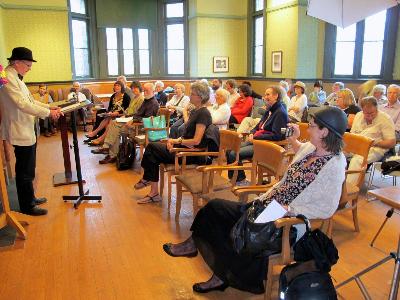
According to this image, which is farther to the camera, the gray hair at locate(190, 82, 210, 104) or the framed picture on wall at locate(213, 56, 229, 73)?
the framed picture on wall at locate(213, 56, 229, 73)

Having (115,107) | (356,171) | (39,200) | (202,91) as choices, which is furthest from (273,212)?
(115,107)

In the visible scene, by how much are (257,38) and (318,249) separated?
8.68m

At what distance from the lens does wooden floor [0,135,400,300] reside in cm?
238

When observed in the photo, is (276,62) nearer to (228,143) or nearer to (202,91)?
(202,91)

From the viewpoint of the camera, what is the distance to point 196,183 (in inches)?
119

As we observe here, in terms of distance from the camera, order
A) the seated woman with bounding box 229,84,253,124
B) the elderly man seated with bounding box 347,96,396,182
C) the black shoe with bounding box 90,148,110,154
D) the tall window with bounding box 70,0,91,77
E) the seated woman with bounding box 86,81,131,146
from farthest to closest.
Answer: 1. the tall window with bounding box 70,0,91,77
2. the seated woman with bounding box 86,81,131,146
3. the black shoe with bounding box 90,148,110,154
4. the seated woman with bounding box 229,84,253,124
5. the elderly man seated with bounding box 347,96,396,182

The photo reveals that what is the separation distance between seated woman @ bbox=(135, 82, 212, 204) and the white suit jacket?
1.05m

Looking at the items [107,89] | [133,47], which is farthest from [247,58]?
[107,89]

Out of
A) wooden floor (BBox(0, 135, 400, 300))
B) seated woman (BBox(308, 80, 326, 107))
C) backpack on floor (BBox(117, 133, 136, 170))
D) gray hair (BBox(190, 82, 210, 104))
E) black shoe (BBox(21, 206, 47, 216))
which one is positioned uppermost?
gray hair (BBox(190, 82, 210, 104))

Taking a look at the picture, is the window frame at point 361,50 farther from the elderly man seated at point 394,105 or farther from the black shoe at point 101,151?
the black shoe at point 101,151

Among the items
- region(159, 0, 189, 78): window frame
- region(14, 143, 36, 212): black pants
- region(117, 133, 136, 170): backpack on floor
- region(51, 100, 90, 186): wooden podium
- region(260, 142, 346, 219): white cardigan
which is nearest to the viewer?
region(260, 142, 346, 219): white cardigan

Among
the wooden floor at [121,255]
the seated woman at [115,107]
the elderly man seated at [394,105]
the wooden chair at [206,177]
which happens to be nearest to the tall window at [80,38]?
the seated woman at [115,107]

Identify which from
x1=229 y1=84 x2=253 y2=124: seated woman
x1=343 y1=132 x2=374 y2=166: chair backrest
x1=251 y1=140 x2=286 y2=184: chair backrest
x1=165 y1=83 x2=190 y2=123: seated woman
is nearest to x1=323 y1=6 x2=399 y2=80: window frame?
x1=229 y1=84 x2=253 y2=124: seated woman

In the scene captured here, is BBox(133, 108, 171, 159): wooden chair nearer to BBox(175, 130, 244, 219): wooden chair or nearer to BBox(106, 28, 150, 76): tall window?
BBox(175, 130, 244, 219): wooden chair
